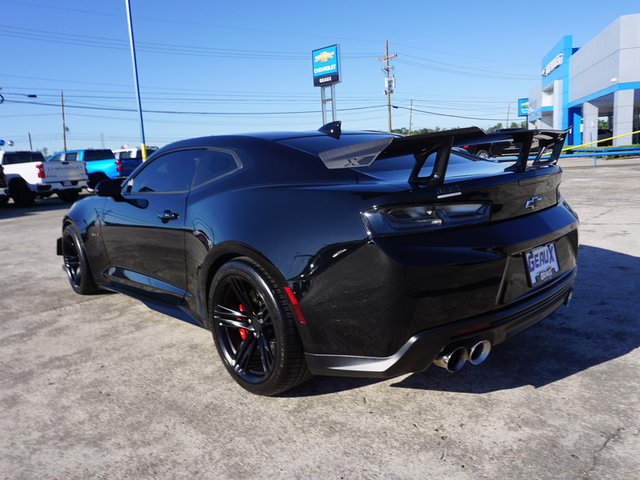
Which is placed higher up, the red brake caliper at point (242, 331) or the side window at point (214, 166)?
the side window at point (214, 166)

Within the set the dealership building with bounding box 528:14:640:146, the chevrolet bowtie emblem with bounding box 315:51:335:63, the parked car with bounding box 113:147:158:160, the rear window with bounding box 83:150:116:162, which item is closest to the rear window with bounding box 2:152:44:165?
the rear window with bounding box 83:150:116:162

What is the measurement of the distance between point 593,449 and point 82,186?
18.4 meters

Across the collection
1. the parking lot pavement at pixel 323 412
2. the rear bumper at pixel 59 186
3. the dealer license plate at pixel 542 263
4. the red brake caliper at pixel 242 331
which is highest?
the rear bumper at pixel 59 186

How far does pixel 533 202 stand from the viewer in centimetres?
254

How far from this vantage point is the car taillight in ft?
6.85

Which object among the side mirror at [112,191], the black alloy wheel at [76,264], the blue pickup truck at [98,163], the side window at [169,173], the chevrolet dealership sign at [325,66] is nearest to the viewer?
the side window at [169,173]

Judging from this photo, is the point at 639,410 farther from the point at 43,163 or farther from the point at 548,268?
the point at 43,163

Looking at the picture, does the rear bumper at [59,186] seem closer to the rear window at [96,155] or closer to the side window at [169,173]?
the rear window at [96,155]

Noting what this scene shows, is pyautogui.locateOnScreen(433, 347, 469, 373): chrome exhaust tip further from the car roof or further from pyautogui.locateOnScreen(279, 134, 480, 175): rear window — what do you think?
the car roof

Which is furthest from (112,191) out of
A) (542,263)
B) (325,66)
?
(325,66)

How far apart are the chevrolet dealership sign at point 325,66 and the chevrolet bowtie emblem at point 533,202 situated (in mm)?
37616

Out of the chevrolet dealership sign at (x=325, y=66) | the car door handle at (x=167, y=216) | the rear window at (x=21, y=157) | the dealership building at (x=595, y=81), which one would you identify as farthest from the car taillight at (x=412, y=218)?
the chevrolet dealership sign at (x=325, y=66)

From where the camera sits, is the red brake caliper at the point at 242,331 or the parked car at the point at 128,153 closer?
the red brake caliper at the point at 242,331

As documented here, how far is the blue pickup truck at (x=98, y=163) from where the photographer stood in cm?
2102
